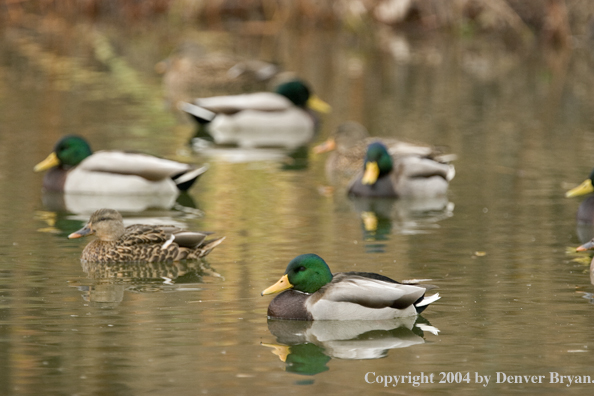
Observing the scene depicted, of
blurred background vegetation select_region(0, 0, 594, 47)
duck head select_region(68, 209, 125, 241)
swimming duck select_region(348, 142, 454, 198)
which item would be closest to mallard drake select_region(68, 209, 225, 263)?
duck head select_region(68, 209, 125, 241)

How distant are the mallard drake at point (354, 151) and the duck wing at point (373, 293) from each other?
544 cm

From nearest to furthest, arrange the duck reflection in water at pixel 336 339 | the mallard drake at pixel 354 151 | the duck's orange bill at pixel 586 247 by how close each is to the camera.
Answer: the duck reflection in water at pixel 336 339 → the duck's orange bill at pixel 586 247 → the mallard drake at pixel 354 151

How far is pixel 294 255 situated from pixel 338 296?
221 cm

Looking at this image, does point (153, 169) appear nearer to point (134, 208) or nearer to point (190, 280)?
point (134, 208)

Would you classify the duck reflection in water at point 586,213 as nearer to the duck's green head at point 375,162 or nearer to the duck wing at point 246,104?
the duck's green head at point 375,162

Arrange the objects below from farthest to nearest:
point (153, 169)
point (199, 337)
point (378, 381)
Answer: point (153, 169)
point (199, 337)
point (378, 381)

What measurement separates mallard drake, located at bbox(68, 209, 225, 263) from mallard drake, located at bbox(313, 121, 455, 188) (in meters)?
4.03

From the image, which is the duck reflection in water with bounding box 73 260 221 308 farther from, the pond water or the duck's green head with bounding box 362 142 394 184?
the duck's green head with bounding box 362 142 394 184

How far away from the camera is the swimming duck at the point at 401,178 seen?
12578 mm

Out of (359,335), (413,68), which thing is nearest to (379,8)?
(413,68)

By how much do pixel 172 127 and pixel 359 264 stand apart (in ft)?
28.4

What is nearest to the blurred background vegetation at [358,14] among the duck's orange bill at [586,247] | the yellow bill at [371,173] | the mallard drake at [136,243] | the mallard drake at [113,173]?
the yellow bill at [371,173]

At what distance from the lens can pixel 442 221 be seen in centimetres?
1141

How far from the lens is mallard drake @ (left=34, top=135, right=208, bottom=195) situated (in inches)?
495
